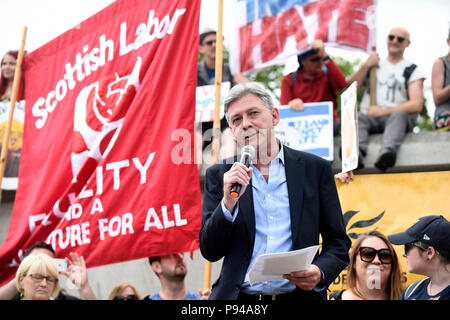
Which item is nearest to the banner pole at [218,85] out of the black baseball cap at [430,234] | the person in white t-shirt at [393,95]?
the person in white t-shirt at [393,95]

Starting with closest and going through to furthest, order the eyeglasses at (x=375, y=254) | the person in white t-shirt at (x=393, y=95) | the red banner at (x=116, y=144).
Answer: the eyeglasses at (x=375, y=254)
the red banner at (x=116, y=144)
the person in white t-shirt at (x=393, y=95)

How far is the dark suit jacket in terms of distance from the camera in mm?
2812

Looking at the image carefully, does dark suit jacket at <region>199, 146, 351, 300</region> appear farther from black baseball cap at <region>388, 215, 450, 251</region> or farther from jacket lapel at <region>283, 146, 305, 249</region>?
black baseball cap at <region>388, 215, 450, 251</region>

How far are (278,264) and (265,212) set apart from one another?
38 cm

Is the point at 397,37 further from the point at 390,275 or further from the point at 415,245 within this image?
the point at 415,245

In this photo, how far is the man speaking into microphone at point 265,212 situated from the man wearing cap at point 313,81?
378 centimetres

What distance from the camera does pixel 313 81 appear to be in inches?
270

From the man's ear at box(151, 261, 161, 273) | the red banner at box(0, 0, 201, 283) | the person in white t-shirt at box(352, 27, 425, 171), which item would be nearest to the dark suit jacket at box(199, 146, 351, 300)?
the red banner at box(0, 0, 201, 283)

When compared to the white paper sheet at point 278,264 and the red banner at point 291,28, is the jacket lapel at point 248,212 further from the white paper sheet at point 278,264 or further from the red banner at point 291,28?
the red banner at point 291,28

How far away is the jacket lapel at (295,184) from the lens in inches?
112

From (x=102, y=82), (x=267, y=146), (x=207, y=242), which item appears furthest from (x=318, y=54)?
(x=207, y=242)
